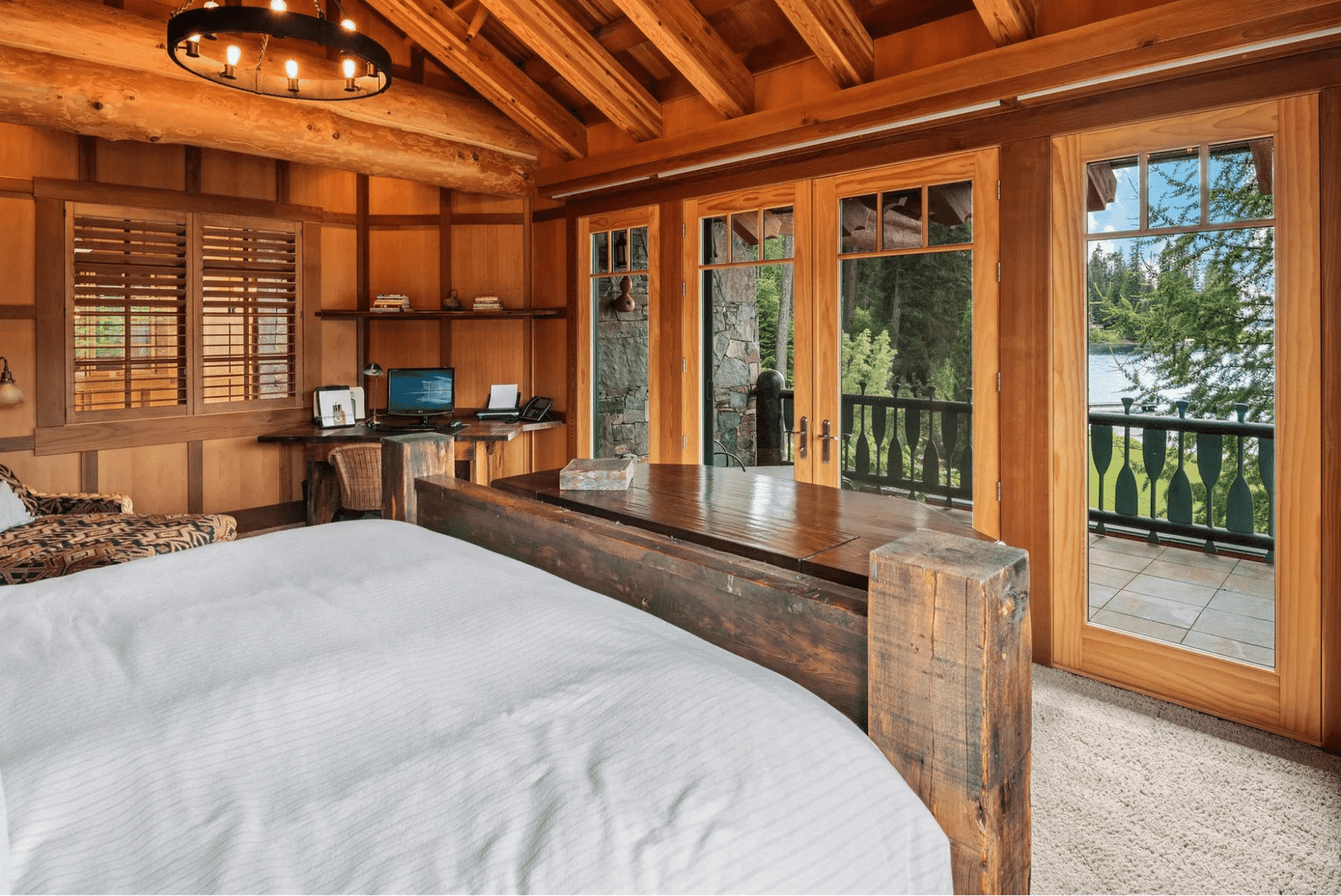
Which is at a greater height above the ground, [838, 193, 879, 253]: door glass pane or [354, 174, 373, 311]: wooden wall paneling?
[354, 174, 373, 311]: wooden wall paneling

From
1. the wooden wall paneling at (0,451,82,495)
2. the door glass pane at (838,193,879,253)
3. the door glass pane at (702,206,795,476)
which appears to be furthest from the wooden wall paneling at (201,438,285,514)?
the door glass pane at (838,193,879,253)

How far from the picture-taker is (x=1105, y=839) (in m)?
2.16

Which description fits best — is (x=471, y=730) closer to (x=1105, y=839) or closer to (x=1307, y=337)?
(x=1105, y=839)

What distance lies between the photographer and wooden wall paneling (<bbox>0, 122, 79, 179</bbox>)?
452 centimetres

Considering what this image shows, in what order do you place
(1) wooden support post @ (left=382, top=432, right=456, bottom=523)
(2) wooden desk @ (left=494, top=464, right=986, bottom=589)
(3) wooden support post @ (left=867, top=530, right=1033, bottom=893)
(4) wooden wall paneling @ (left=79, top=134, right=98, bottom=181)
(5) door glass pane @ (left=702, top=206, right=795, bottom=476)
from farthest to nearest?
(4) wooden wall paneling @ (left=79, top=134, right=98, bottom=181)
(5) door glass pane @ (left=702, top=206, right=795, bottom=476)
(1) wooden support post @ (left=382, top=432, right=456, bottom=523)
(2) wooden desk @ (left=494, top=464, right=986, bottom=589)
(3) wooden support post @ (left=867, top=530, right=1033, bottom=893)

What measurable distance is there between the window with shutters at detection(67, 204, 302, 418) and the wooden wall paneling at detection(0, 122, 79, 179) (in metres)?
0.25

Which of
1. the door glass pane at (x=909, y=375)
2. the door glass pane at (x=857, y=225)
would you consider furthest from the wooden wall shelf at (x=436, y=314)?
the door glass pane at (x=909, y=375)

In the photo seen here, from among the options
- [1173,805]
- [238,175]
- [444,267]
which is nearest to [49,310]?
[238,175]

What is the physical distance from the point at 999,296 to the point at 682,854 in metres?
3.31

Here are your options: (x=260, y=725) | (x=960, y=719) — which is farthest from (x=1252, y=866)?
(x=260, y=725)

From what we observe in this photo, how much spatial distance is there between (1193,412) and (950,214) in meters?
1.37

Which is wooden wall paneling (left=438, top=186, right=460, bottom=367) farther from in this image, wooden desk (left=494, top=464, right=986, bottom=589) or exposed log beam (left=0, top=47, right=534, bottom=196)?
wooden desk (left=494, top=464, right=986, bottom=589)

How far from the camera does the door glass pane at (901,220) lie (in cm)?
376

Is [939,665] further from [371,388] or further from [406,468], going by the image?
[371,388]
